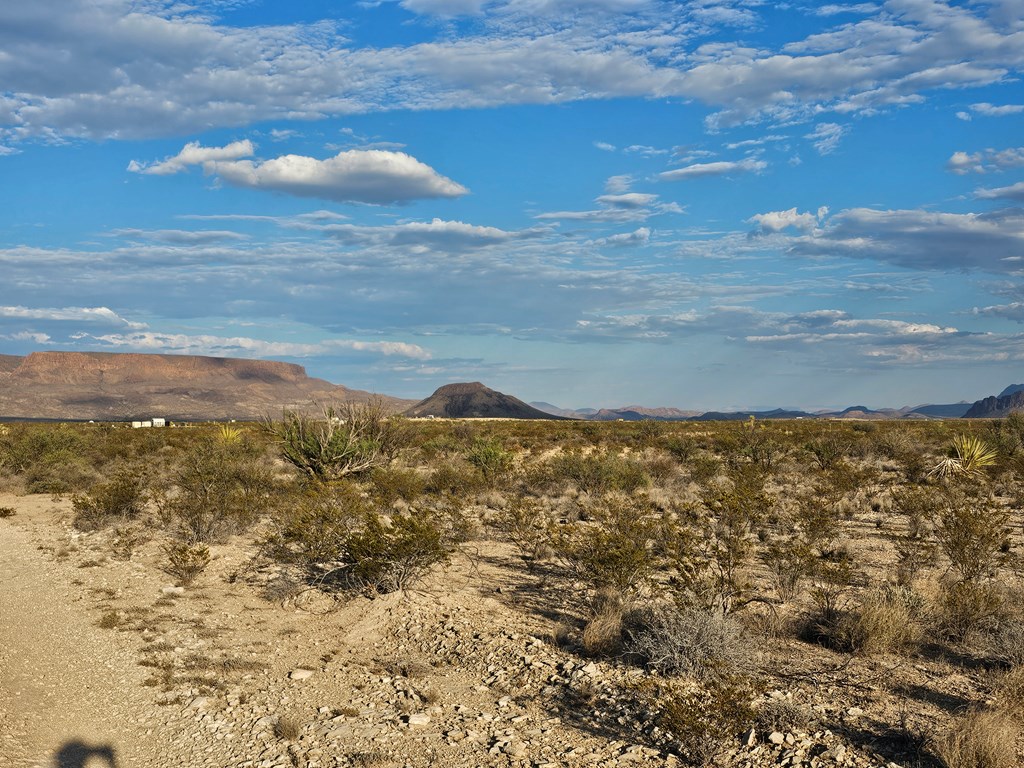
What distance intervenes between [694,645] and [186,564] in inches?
338

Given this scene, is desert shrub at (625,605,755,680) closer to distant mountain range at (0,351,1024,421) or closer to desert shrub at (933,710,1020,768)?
desert shrub at (933,710,1020,768)

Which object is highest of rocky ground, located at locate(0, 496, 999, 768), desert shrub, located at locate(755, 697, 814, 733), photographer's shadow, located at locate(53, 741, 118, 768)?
desert shrub, located at locate(755, 697, 814, 733)

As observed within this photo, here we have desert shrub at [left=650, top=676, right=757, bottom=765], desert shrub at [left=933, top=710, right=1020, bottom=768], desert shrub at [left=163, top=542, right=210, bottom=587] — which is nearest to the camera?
desert shrub at [left=933, top=710, right=1020, bottom=768]

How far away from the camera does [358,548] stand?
10531 mm

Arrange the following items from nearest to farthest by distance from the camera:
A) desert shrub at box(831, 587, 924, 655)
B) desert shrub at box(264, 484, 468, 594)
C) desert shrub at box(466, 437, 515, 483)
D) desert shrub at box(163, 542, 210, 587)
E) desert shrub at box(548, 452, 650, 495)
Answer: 1. desert shrub at box(831, 587, 924, 655)
2. desert shrub at box(264, 484, 468, 594)
3. desert shrub at box(163, 542, 210, 587)
4. desert shrub at box(548, 452, 650, 495)
5. desert shrub at box(466, 437, 515, 483)

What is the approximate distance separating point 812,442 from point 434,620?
24617mm

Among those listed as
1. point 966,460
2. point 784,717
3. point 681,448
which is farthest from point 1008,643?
point 681,448

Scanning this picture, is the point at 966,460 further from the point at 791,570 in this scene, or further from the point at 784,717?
the point at 784,717

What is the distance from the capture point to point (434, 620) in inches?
373

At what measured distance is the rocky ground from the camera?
20.4ft

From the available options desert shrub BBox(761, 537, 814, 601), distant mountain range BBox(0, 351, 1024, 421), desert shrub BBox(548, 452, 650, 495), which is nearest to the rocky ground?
desert shrub BBox(761, 537, 814, 601)

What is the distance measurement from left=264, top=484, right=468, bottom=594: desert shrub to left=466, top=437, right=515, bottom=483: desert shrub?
9272 mm

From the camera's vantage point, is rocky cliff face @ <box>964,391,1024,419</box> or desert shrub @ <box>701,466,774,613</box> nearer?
desert shrub @ <box>701,466,774,613</box>

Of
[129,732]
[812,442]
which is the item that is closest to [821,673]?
[129,732]
